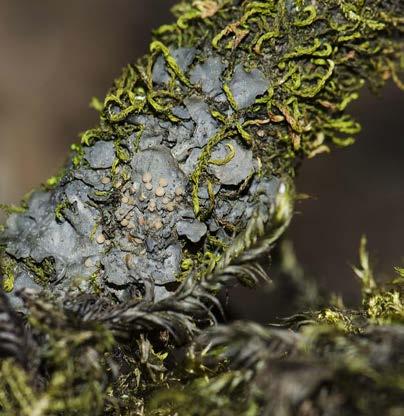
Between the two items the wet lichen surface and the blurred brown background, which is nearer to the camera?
the wet lichen surface

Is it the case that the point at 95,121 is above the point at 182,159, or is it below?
above

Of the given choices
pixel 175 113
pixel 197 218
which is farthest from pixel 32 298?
pixel 175 113

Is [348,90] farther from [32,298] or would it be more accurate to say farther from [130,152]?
[32,298]

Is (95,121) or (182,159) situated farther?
(95,121)

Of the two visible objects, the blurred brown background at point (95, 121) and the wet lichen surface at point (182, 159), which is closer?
the wet lichen surface at point (182, 159)
